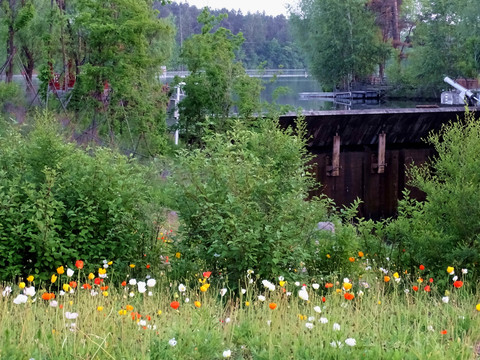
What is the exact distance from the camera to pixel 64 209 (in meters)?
6.08

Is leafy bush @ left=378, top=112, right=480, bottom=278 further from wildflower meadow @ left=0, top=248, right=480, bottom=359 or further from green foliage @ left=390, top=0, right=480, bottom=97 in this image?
green foliage @ left=390, top=0, right=480, bottom=97

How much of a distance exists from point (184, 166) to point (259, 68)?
9959 mm

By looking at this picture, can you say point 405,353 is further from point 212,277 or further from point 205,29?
point 205,29

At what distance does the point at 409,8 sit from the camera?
55.1 m

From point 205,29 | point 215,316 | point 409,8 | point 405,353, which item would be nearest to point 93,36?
point 205,29

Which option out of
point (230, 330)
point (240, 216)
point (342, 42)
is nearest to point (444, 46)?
point (342, 42)

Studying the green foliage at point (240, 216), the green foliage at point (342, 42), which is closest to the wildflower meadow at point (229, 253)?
the green foliage at point (240, 216)

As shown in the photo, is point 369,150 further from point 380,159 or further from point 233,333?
point 233,333

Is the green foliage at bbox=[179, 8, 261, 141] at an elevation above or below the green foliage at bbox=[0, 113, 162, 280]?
above

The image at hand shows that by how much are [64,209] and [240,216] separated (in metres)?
1.66

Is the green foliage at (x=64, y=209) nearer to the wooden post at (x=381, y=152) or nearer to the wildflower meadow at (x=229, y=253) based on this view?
the wildflower meadow at (x=229, y=253)

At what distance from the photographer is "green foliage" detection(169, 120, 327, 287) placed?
5.56 meters

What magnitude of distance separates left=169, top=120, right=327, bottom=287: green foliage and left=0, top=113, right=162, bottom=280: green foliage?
51 centimetres

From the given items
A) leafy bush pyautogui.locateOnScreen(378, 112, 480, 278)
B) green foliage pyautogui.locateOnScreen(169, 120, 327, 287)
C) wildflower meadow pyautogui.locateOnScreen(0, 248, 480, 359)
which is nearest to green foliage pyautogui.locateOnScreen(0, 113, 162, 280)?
green foliage pyautogui.locateOnScreen(169, 120, 327, 287)
